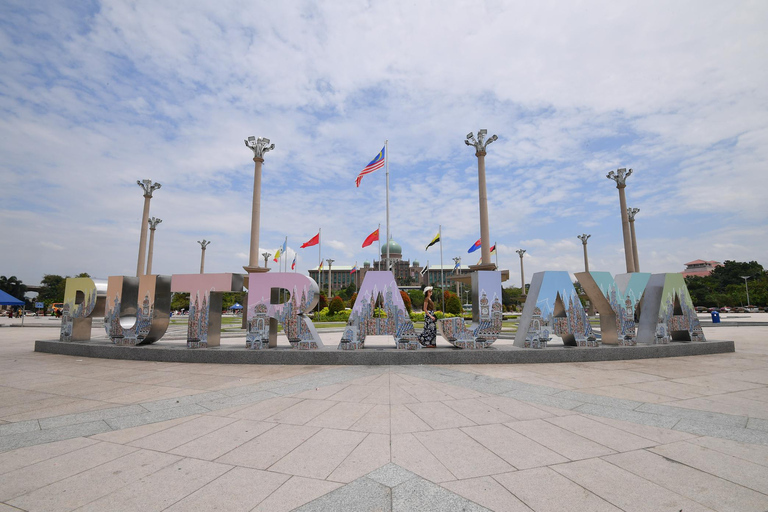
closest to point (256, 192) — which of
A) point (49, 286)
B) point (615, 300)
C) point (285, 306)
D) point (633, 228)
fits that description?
point (285, 306)

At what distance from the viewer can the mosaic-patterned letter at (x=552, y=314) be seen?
1164cm

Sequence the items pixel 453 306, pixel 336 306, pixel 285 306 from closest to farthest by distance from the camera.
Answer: pixel 285 306, pixel 453 306, pixel 336 306

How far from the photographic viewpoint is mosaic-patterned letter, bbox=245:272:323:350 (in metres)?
11.3

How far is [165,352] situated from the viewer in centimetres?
1142

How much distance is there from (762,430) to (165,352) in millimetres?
13622

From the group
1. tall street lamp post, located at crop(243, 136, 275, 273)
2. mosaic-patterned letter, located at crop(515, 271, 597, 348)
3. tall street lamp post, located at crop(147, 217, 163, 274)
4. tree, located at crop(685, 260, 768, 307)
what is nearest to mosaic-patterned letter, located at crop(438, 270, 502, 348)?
mosaic-patterned letter, located at crop(515, 271, 597, 348)

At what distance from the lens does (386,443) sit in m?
4.57

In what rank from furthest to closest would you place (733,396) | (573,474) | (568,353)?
1. (568,353)
2. (733,396)
3. (573,474)

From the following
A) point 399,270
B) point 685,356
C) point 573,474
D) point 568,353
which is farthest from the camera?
point 399,270

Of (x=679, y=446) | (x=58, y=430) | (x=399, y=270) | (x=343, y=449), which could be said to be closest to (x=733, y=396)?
(x=679, y=446)

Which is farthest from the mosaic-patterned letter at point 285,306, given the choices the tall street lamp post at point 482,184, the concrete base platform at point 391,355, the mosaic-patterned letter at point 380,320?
the tall street lamp post at point 482,184

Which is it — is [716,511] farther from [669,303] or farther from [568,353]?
[669,303]

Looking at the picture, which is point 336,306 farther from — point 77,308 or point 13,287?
point 13,287

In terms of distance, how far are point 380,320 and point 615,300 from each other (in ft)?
25.6
